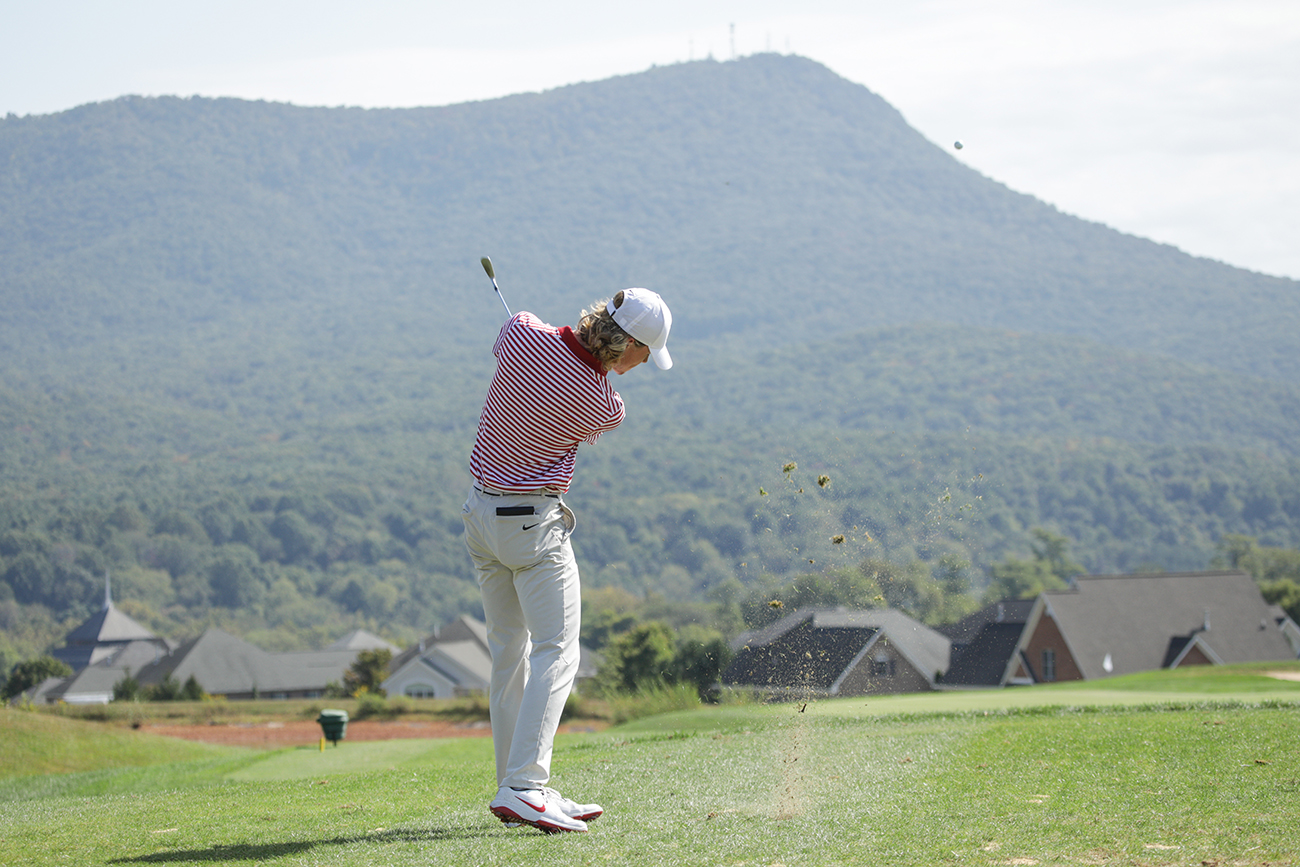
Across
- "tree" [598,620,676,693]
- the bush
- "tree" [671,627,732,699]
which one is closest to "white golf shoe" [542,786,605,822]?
"tree" [671,627,732,699]

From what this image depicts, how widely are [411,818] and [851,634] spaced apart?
773 centimetres

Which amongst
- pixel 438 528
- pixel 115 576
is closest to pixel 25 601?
pixel 115 576

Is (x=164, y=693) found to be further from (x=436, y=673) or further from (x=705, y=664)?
(x=705, y=664)

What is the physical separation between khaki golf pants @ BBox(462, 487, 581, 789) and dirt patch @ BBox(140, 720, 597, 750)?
19.6m

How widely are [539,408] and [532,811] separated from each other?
1784 millimetres

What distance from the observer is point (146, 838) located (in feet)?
18.3

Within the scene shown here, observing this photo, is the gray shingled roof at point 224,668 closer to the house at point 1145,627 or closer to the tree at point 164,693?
the tree at point 164,693

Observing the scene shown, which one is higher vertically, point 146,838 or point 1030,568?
point 146,838

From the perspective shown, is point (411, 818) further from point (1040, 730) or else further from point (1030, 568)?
point (1030, 568)

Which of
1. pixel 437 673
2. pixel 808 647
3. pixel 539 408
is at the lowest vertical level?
pixel 437 673

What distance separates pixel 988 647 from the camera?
3588 centimetres

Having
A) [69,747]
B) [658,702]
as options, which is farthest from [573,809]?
[69,747]

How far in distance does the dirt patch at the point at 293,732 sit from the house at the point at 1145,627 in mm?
14400

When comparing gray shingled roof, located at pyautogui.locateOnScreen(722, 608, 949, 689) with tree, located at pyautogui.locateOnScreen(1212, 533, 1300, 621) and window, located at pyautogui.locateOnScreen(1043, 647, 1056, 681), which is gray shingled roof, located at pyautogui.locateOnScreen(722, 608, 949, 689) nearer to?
window, located at pyautogui.locateOnScreen(1043, 647, 1056, 681)
